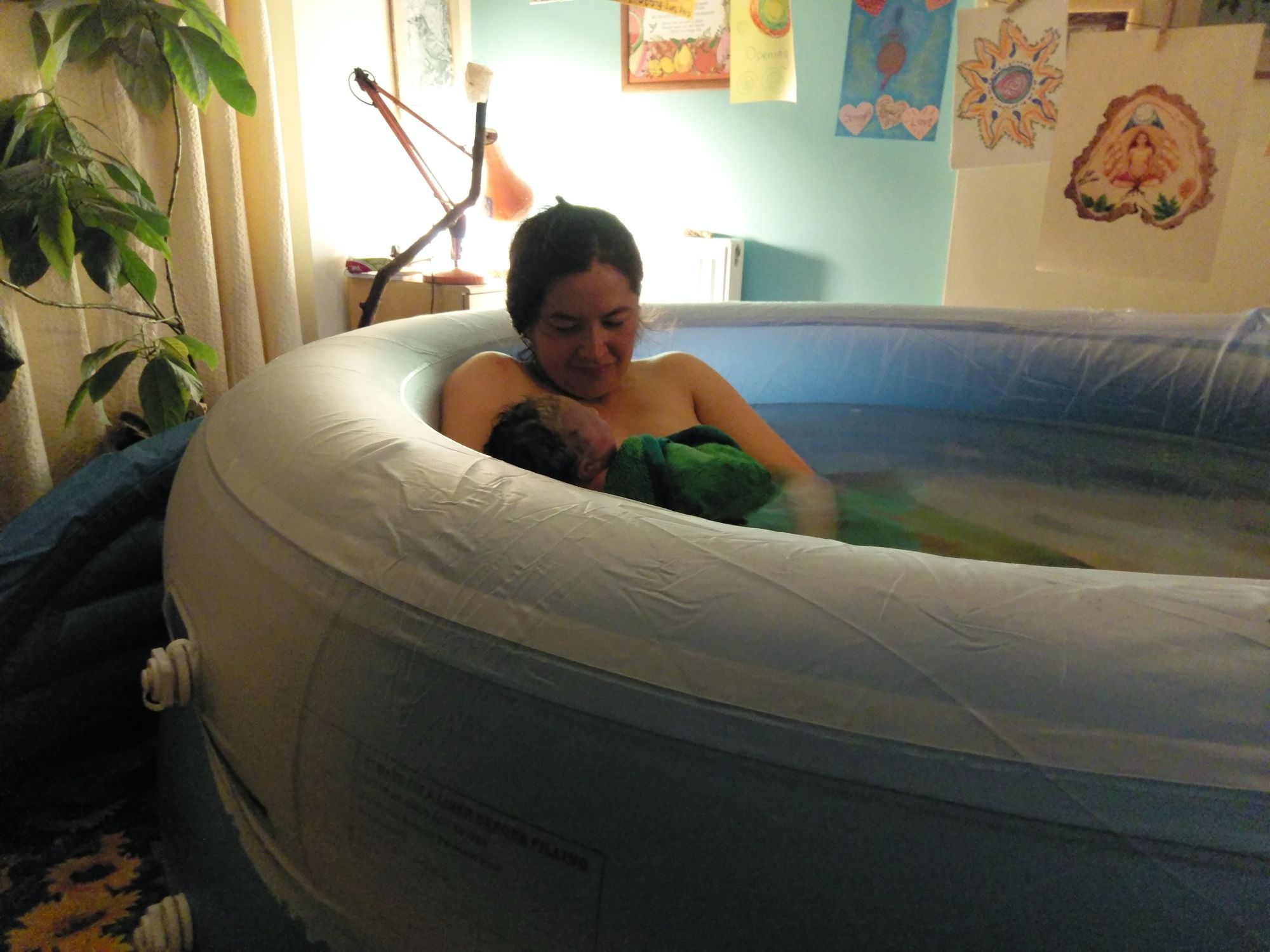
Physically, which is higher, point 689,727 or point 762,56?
point 762,56

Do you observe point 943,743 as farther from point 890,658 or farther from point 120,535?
point 120,535

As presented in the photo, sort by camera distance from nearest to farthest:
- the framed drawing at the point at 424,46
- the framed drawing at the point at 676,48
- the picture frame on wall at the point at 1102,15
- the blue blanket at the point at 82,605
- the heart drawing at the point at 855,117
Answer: the blue blanket at the point at 82,605 < the picture frame on wall at the point at 1102,15 < the heart drawing at the point at 855,117 < the framed drawing at the point at 424,46 < the framed drawing at the point at 676,48

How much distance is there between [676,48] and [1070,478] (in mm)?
2174

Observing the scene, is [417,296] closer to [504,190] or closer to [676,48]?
[504,190]

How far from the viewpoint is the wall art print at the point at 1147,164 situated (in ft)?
5.57

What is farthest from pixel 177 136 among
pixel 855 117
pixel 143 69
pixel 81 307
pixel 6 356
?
pixel 855 117

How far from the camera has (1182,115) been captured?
1692 mm

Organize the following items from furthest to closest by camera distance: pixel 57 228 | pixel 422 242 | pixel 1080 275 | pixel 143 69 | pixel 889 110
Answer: pixel 889 110
pixel 1080 275
pixel 422 242
pixel 143 69
pixel 57 228

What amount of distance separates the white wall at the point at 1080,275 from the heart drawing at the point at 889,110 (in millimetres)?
210

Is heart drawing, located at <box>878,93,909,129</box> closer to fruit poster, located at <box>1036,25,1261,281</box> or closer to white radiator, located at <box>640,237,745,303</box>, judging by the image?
fruit poster, located at <box>1036,25,1261,281</box>

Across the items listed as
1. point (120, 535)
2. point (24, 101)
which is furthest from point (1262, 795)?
point (24, 101)

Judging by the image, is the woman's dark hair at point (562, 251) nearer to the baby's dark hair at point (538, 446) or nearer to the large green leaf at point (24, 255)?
the baby's dark hair at point (538, 446)

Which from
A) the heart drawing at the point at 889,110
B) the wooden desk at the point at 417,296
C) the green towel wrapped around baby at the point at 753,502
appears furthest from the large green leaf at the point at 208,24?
the heart drawing at the point at 889,110

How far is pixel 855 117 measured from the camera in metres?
2.08
